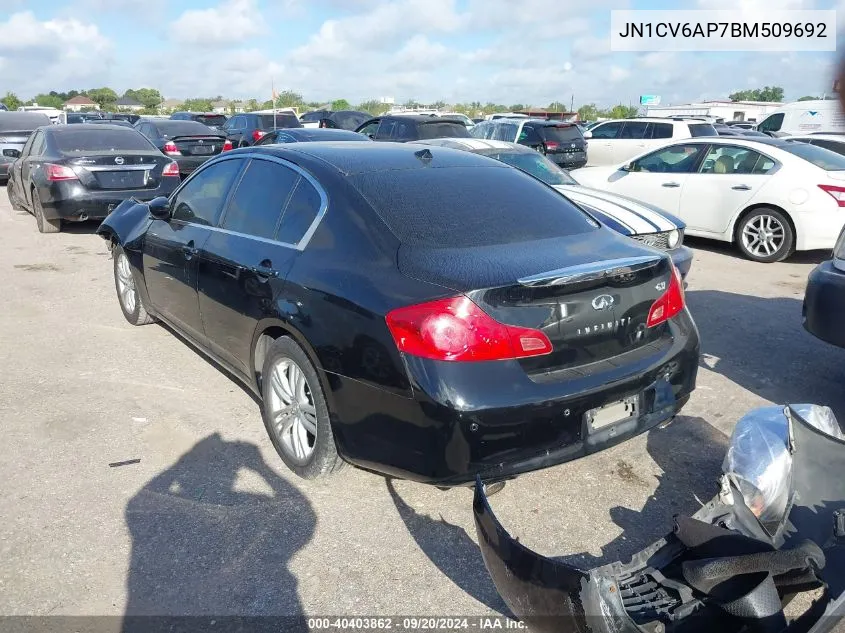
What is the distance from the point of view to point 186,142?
14461mm

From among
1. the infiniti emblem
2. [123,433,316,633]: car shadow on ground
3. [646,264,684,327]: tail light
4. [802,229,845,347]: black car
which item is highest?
the infiniti emblem

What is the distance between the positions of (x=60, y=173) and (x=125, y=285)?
4.60 m

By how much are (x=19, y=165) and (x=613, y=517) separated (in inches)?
450

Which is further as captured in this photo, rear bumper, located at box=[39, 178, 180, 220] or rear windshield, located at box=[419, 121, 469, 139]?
rear windshield, located at box=[419, 121, 469, 139]

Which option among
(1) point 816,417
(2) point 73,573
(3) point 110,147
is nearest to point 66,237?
(3) point 110,147

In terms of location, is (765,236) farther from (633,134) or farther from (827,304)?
(633,134)

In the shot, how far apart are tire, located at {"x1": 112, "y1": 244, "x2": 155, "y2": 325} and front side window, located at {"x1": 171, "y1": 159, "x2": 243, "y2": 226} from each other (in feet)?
4.02

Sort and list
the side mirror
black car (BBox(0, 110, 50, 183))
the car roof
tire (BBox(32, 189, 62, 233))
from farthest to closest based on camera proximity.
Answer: black car (BBox(0, 110, 50, 183)) < tire (BBox(32, 189, 62, 233)) < the side mirror < the car roof

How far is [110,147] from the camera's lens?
33.6ft

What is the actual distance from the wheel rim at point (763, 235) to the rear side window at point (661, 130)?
943 cm

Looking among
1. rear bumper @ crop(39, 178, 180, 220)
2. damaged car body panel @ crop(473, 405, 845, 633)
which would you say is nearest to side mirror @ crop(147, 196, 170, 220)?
damaged car body panel @ crop(473, 405, 845, 633)

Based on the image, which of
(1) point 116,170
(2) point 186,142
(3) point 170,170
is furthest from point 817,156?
(2) point 186,142

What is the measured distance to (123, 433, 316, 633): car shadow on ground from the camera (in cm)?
268

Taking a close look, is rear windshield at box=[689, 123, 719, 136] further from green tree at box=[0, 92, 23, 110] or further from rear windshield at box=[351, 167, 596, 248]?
green tree at box=[0, 92, 23, 110]
